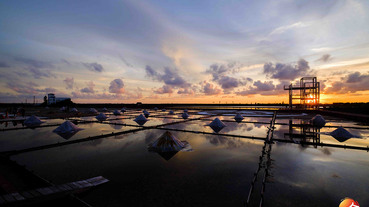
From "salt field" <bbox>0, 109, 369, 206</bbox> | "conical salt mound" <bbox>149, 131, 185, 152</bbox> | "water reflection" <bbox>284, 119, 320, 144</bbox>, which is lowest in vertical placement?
"salt field" <bbox>0, 109, 369, 206</bbox>

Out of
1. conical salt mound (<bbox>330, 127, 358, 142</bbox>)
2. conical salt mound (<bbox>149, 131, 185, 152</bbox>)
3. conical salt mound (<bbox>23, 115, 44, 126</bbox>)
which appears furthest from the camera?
conical salt mound (<bbox>23, 115, 44, 126</bbox>)

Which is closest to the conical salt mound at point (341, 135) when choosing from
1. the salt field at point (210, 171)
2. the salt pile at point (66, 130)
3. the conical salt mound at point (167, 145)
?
the salt field at point (210, 171)

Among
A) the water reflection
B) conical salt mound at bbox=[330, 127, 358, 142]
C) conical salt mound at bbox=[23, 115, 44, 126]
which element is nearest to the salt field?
the water reflection

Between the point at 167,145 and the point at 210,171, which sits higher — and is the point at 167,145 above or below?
above

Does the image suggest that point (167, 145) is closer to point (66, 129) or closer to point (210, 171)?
point (210, 171)

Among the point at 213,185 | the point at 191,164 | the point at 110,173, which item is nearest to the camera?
the point at 213,185

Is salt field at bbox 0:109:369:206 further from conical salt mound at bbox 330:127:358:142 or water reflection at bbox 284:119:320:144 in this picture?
conical salt mound at bbox 330:127:358:142

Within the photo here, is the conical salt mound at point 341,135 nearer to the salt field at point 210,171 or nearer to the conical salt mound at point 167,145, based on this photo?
the salt field at point 210,171

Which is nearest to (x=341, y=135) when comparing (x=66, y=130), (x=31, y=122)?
(x=66, y=130)

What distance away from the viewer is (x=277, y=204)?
503 cm

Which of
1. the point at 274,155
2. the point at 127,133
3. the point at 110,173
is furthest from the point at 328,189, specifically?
the point at 127,133

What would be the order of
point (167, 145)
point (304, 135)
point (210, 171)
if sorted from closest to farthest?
point (210, 171), point (167, 145), point (304, 135)

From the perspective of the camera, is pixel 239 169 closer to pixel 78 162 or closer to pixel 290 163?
pixel 290 163

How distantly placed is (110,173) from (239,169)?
603cm
